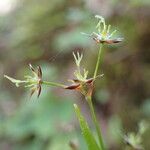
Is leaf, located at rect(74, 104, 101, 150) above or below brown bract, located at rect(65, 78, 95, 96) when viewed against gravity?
below

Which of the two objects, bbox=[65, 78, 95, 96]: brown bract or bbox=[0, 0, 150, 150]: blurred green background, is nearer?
bbox=[65, 78, 95, 96]: brown bract

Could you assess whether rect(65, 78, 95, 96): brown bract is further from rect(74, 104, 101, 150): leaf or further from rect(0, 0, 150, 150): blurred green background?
rect(0, 0, 150, 150): blurred green background

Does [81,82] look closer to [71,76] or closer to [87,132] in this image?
[87,132]

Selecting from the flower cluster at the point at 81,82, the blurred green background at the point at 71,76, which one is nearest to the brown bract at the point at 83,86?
the flower cluster at the point at 81,82

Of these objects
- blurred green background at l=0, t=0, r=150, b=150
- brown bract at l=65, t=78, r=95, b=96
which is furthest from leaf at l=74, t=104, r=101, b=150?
blurred green background at l=0, t=0, r=150, b=150

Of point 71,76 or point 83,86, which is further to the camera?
point 71,76

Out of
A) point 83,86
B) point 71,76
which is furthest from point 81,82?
point 71,76

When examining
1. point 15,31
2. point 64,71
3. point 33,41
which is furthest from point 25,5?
point 64,71

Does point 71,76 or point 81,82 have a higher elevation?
point 71,76

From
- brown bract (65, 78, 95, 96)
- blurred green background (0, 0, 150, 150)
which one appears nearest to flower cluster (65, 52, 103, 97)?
brown bract (65, 78, 95, 96)
